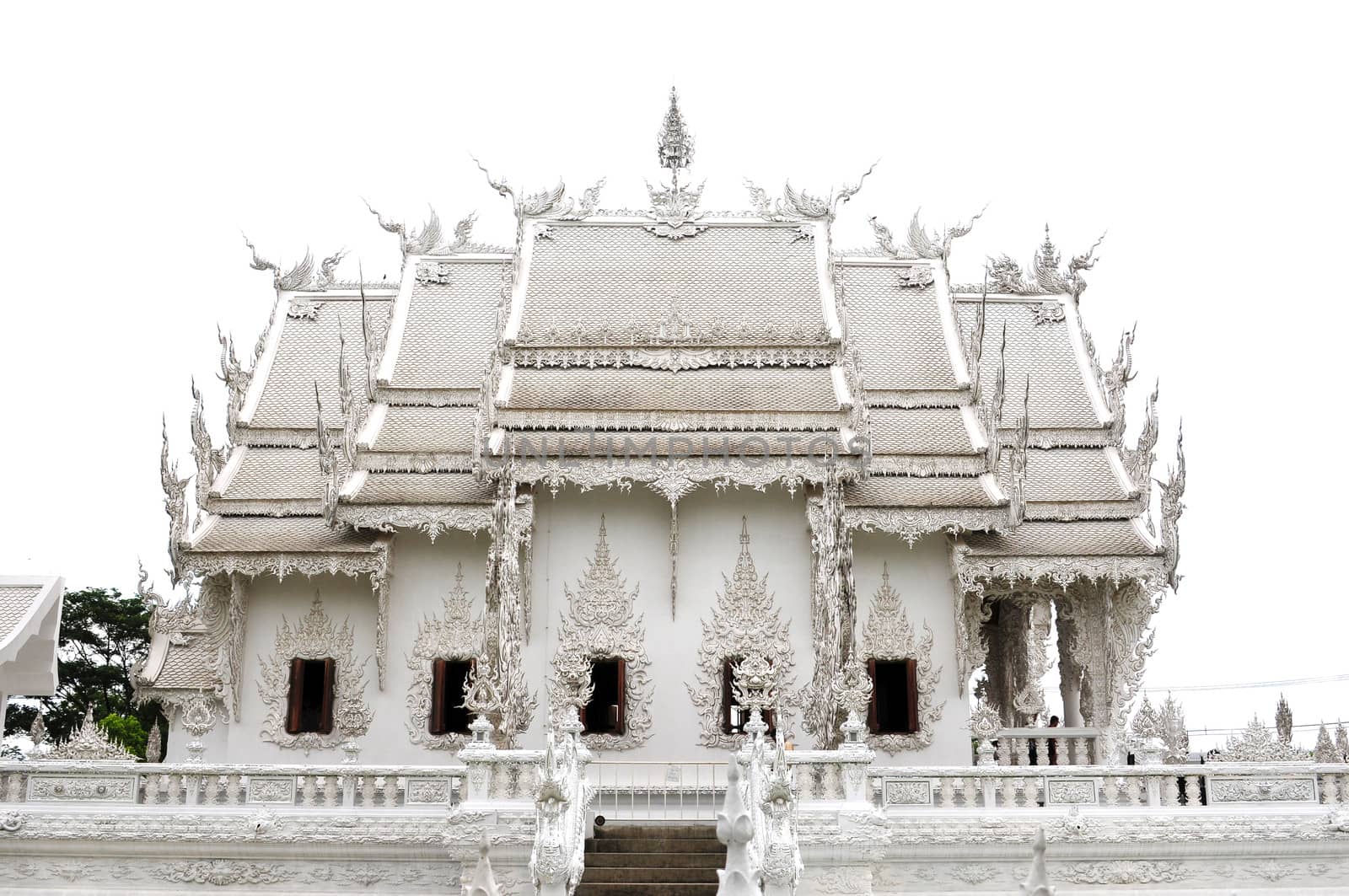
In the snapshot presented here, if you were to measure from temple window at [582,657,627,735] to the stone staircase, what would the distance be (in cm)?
292

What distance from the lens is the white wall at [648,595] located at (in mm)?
14930

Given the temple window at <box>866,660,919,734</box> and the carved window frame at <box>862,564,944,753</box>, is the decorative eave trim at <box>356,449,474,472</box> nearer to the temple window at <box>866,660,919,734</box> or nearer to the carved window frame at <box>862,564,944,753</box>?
the carved window frame at <box>862,564,944,753</box>

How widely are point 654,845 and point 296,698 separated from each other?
5.62 m

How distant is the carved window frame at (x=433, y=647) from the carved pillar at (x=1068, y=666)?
6.60 metres

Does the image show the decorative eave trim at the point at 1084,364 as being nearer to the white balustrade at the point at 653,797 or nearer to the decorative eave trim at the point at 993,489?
the decorative eave trim at the point at 993,489

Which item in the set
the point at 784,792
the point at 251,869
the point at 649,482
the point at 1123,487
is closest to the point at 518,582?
the point at 649,482

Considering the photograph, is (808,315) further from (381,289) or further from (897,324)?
(381,289)

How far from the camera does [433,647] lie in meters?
15.4

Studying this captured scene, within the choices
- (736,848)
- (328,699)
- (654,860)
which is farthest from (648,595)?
(736,848)

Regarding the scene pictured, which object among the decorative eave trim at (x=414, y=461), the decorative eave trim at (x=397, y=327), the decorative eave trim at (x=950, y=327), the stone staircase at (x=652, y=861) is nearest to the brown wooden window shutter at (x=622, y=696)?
the decorative eave trim at (x=414, y=461)

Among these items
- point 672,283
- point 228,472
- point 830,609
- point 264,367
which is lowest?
point 830,609

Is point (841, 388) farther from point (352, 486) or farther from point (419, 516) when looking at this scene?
point (352, 486)

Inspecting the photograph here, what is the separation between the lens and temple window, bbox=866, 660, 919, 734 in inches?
593

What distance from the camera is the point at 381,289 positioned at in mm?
19141
